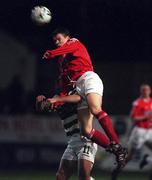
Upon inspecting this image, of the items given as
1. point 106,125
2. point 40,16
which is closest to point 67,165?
point 106,125

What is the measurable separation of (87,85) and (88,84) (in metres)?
0.02

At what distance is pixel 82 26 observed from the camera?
2000 centimetres

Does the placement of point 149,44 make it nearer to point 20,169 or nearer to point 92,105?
point 20,169

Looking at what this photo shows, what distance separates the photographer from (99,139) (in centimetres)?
1020

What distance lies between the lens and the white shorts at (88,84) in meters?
10.1

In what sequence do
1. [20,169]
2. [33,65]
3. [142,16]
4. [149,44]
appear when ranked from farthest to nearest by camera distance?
[33,65]
[149,44]
[142,16]
[20,169]

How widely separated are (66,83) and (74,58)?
32 cm

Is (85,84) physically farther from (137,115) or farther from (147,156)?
(147,156)

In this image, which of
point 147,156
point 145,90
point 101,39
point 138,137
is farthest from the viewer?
point 101,39

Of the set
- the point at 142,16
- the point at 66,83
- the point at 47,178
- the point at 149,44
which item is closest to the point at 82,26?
the point at 142,16

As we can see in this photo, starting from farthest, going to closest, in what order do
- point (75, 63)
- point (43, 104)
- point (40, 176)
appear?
point (40, 176), point (75, 63), point (43, 104)

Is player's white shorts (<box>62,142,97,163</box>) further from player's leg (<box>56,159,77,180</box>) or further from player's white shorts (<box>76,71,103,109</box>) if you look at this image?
player's white shorts (<box>76,71,103,109</box>)

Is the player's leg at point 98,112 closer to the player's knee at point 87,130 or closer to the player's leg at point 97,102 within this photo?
the player's leg at point 97,102

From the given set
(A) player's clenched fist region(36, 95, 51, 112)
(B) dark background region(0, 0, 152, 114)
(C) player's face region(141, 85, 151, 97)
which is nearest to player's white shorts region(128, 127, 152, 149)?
(C) player's face region(141, 85, 151, 97)
